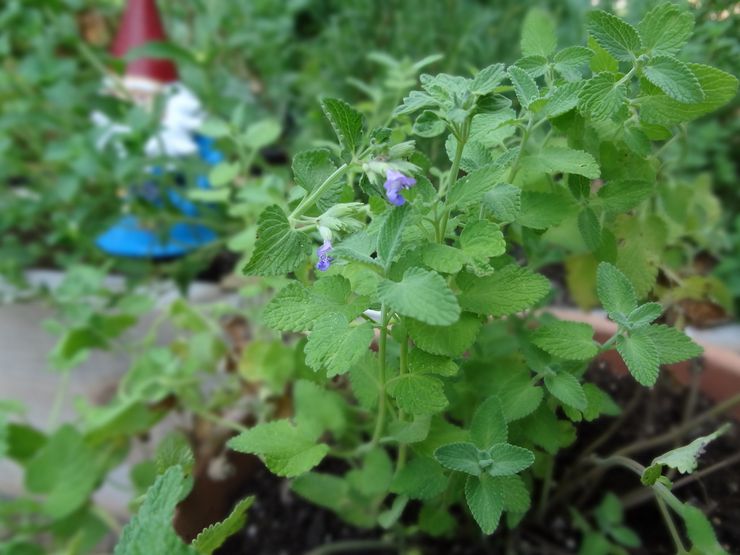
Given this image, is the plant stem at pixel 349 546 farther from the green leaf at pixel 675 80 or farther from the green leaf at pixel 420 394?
the green leaf at pixel 675 80

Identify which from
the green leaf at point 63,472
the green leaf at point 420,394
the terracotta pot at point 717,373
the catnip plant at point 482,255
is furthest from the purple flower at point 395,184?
the green leaf at point 63,472

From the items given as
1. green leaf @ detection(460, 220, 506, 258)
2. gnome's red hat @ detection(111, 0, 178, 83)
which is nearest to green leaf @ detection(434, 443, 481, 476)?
green leaf @ detection(460, 220, 506, 258)

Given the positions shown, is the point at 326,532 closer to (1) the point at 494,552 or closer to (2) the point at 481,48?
(1) the point at 494,552

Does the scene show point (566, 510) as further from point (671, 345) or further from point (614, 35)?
point (614, 35)

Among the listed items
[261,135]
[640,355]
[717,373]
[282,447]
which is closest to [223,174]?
[261,135]

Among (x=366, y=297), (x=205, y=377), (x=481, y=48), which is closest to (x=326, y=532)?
(x=205, y=377)
